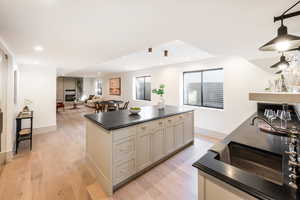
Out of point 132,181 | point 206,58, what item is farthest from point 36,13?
point 206,58

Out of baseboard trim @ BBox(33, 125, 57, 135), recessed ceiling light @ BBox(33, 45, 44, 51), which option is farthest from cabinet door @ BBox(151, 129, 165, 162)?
baseboard trim @ BBox(33, 125, 57, 135)

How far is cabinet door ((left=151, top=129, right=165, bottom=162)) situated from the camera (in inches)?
93.3

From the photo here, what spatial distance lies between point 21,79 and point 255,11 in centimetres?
559

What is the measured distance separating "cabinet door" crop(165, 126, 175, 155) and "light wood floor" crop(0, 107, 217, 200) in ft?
0.68

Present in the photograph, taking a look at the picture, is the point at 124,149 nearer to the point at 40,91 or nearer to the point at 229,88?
the point at 229,88

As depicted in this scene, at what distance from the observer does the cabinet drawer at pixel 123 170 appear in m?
1.85

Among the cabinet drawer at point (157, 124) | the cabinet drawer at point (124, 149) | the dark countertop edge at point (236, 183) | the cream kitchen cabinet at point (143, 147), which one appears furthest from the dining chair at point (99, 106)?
the dark countertop edge at point (236, 183)

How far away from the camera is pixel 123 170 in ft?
6.34

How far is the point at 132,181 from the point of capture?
6.75ft

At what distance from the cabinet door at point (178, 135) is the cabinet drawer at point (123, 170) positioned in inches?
47.1

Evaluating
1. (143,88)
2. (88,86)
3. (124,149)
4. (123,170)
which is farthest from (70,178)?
(88,86)

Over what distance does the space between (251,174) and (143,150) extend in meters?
1.60

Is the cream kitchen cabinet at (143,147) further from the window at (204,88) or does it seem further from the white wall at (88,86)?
the white wall at (88,86)

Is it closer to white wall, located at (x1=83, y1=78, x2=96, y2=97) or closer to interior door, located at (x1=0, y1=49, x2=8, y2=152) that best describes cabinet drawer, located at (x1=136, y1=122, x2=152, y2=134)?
interior door, located at (x1=0, y1=49, x2=8, y2=152)
